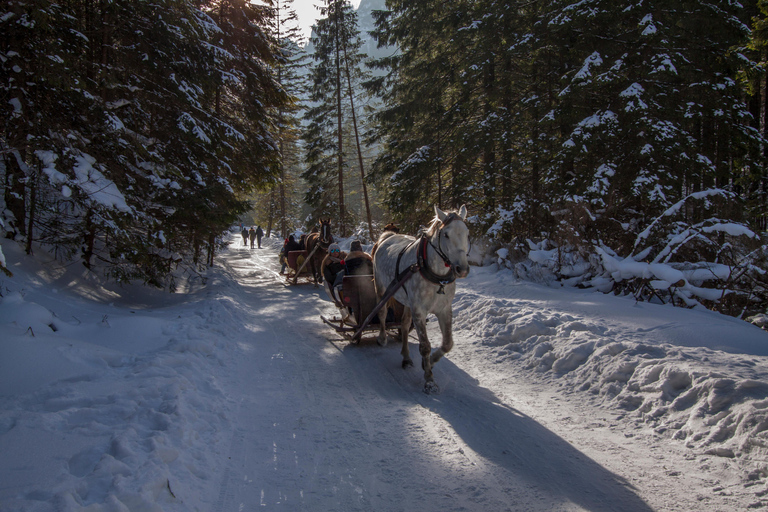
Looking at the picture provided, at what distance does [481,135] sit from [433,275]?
9786mm

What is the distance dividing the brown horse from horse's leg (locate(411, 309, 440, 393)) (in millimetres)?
7744

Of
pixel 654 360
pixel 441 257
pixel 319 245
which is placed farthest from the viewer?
pixel 319 245

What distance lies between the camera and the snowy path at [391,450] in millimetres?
2914

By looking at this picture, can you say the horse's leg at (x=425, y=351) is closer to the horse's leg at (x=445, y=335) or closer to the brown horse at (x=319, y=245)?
the horse's leg at (x=445, y=335)

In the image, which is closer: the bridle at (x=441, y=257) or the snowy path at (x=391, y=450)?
the snowy path at (x=391, y=450)

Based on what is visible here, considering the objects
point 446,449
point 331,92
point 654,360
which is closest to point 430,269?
point 446,449

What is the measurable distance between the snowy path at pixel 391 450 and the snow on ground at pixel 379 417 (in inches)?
0.7

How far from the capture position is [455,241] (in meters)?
4.54

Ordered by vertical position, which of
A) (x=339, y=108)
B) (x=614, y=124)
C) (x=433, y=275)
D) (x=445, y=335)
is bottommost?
(x=445, y=335)

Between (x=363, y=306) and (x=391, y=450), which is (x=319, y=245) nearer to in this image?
(x=363, y=306)

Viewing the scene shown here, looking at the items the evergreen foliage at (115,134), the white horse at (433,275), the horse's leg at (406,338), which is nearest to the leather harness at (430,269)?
the white horse at (433,275)

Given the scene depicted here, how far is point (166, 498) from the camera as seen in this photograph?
2592 mm

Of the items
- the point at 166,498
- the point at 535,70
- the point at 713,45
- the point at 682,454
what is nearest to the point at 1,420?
the point at 166,498

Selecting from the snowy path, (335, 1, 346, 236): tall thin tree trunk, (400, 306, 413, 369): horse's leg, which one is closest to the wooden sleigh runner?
(400, 306, 413, 369): horse's leg
